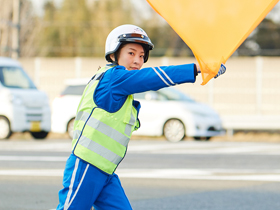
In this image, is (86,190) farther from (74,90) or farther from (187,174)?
(74,90)

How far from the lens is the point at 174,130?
14781 millimetres

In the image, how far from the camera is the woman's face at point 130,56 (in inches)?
135

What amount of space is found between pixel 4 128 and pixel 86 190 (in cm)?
1160

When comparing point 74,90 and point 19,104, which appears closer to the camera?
point 19,104

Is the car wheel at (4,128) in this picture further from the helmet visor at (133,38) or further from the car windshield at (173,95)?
the helmet visor at (133,38)

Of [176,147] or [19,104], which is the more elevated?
[19,104]

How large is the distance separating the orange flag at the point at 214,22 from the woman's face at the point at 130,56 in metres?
0.61

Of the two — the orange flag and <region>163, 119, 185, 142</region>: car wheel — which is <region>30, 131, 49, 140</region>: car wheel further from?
the orange flag

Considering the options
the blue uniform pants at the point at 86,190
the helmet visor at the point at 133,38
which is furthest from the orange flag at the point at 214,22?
the blue uniform pants at the point at 86,190

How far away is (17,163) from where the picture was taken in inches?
377

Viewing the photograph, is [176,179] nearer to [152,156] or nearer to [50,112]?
[152,156]

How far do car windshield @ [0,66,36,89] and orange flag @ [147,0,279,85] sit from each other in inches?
483

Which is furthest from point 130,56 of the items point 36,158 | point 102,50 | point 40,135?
point 102,50

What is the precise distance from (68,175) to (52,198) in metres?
3.25
